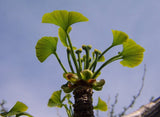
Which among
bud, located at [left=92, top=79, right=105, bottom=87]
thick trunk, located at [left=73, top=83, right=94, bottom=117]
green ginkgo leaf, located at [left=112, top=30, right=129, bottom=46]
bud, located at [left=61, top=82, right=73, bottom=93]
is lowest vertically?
thick trunk, located at [left=73, top=83, right=94, bottom=117]

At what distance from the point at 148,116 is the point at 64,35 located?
2.02 metres

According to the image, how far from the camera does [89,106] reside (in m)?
2.51

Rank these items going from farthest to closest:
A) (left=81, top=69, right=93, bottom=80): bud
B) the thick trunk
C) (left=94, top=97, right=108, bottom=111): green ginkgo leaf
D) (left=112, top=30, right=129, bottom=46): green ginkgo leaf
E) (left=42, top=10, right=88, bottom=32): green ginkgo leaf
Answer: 1. (left=94, top=97, right=108, bottom=111): green ginkgo leaf
2. (left=112, top=30, right=129, bottom=46): green ginkgo leaf
3. (left=42, top=10, right=88, bottom=32): green ginkgo leaf
4. (left=81, top=69, right=93, bottom=80): bud
5. the thick trunk

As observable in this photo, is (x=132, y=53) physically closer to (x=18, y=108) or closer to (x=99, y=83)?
(x=99, y=83)

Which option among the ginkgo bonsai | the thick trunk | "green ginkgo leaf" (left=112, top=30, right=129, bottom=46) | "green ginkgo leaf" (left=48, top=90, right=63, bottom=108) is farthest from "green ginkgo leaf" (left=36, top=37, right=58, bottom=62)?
the thick trunk

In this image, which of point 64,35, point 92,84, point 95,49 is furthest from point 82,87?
point 64,35

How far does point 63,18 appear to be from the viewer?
3178mm

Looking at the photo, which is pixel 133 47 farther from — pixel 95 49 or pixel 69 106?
pixel 69 106

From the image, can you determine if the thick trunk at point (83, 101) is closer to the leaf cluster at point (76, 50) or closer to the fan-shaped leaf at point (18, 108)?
the leaf cluster at point (76, 50)

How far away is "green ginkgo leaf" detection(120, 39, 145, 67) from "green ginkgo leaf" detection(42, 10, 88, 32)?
74 centimetres

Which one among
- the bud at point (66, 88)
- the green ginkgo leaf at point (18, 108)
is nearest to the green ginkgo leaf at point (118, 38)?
the bud at point (66, 88)

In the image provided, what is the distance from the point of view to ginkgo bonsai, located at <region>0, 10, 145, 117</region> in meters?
2.63

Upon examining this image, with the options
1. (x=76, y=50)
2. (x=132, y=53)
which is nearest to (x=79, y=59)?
(x=76, y=50)

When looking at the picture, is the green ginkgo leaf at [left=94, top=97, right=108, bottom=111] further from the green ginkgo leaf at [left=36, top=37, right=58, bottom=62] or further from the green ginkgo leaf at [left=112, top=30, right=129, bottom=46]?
the green ginkgo leaf at [left=36, top=37, right=58, bottom=62]
